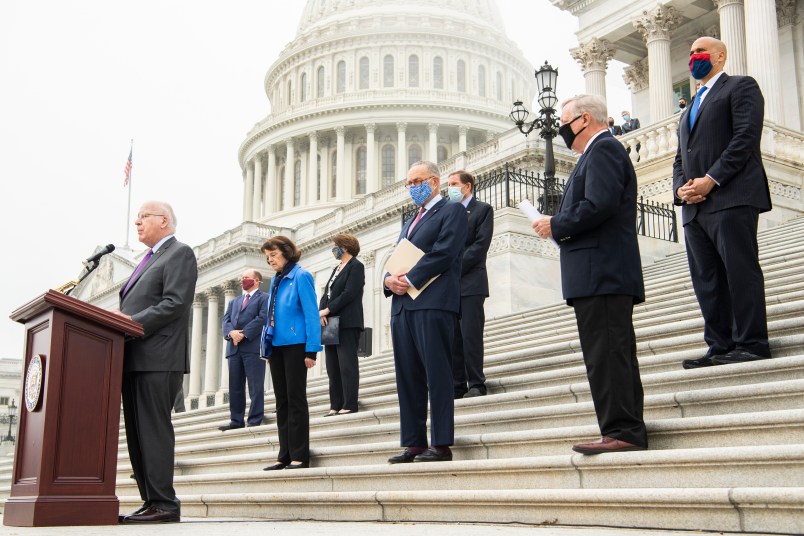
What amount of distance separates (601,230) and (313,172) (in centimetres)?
6716

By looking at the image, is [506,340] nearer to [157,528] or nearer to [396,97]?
[157,528]

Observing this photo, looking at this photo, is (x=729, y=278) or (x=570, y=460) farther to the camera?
(x=729, y=278)

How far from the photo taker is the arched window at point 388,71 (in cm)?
7497

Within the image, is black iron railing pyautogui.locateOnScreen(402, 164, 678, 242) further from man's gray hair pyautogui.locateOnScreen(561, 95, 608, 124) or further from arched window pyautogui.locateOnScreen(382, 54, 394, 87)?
arched window pyautogui.locateOnScreen(382, 54, 394, 87)

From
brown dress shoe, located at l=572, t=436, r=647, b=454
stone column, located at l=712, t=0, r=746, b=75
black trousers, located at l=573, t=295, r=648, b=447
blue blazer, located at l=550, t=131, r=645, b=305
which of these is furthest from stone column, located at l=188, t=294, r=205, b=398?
brown dress shoe, located at l=572, t=436, r=647, b=454

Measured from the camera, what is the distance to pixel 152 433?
6383mm

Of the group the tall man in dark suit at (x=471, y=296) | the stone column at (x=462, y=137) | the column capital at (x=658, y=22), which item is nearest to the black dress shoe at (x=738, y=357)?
the tall man in dark suit at (x=471, y=296)

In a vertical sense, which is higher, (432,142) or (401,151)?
(432,142)

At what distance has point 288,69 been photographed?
8081 centimetres

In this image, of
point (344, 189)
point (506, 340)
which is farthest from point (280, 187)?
point (506, 340)

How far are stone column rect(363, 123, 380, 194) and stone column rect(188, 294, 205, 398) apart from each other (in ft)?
53.9

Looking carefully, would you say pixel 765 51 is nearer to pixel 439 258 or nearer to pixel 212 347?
pixel 439 258

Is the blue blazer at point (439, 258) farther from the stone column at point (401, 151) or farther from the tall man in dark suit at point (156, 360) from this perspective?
the stone column at point (401, 151)

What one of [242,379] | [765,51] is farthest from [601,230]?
[765,51]
